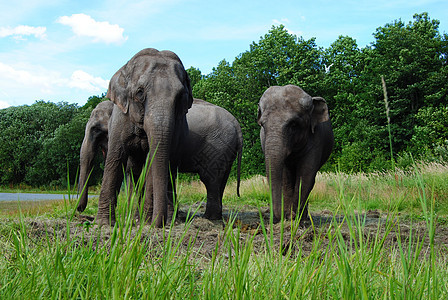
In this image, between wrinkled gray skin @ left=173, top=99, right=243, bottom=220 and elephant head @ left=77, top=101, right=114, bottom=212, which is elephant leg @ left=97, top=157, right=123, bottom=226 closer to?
wrinkled gray skin @ left=173, top=99, right=243, bottom=220

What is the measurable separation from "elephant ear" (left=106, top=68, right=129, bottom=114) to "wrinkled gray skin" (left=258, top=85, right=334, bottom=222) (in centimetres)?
224

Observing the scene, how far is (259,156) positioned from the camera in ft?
116

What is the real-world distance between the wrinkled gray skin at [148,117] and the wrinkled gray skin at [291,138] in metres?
1.41

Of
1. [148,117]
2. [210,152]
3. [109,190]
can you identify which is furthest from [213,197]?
[148,117]

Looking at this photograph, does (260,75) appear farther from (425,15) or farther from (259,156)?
(425,15)

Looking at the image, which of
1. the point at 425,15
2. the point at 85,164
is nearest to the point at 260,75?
the point at 425,15

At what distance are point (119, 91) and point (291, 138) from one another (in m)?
2.81

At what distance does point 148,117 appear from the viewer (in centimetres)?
603

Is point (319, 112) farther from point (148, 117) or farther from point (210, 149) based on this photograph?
point (148, 117)

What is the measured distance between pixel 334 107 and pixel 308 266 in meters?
38.5

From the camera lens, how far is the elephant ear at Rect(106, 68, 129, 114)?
6449 mm

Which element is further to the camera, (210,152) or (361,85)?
(361,85)

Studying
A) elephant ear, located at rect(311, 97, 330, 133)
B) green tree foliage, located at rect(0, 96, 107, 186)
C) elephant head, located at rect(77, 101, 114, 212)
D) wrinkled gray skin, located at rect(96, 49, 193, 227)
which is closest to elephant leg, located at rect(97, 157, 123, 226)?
wrinkled gray skin, located at rect(96, 49, 193, 227)

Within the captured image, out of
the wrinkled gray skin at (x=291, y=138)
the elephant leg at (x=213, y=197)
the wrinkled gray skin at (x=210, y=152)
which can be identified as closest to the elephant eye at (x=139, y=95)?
the wrinkled gray skin at (x=210, y=152)
